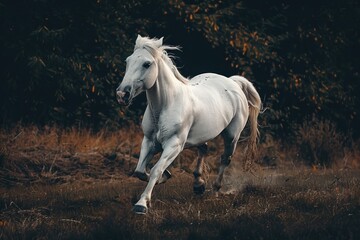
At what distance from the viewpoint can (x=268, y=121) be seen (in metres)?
16.1

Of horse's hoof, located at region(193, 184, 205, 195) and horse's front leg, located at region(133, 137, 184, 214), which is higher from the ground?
horse's front leg, located at region(133, 137, 184, 214)

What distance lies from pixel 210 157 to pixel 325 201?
5746 mm

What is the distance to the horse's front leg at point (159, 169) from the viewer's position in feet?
25.0

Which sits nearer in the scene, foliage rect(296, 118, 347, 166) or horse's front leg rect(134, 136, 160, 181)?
horse's front leg rect(134, 136, 160, 181)

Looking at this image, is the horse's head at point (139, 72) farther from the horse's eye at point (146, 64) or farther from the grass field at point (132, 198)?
the grass field at point (132, 198)

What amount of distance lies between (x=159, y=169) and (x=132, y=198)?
69 centimetres

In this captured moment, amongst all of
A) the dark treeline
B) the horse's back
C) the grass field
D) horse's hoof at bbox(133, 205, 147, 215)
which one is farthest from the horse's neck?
the dark treeline

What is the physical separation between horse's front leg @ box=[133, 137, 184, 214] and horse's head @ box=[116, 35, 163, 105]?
0.72m

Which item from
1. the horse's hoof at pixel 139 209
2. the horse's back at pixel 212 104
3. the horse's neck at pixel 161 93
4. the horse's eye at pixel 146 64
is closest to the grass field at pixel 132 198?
the horse's hoof at pixel 139 209

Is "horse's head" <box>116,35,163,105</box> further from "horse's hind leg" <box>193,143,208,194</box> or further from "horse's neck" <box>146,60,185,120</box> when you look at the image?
"horse's hind leg" <box>193,143,208,194</box>

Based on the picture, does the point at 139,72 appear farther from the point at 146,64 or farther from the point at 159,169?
the point at 159,169

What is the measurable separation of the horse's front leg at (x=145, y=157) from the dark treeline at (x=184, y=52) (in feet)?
15.9

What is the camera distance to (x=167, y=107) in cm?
841

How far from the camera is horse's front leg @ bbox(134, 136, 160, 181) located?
8281 mm
